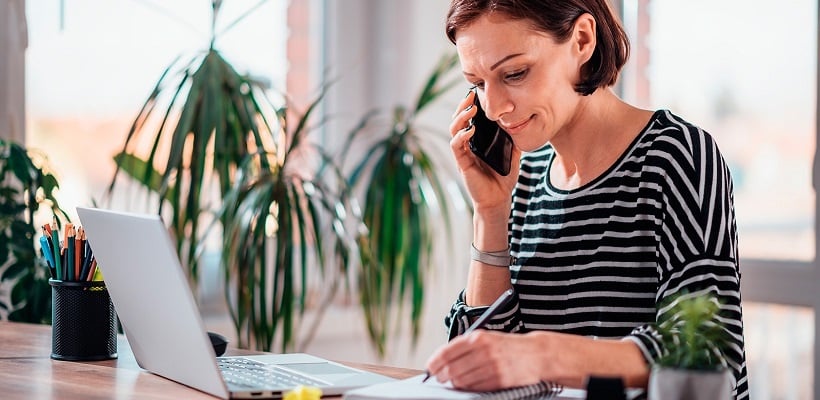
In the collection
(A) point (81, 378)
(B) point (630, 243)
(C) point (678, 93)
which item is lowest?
(A) point (81, 378)

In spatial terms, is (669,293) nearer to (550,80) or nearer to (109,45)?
(550,80)

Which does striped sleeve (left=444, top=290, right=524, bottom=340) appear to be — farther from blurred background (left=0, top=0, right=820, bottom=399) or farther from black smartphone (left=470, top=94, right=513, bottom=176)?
blurred background (left=0, top=0, right=820, bottom=399)

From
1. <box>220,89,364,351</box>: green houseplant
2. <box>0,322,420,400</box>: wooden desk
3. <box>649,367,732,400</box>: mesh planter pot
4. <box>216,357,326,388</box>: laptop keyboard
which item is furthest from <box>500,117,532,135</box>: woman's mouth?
<box>220,89,364,351</box>: green houseplant

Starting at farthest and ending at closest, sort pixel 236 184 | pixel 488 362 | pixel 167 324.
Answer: pixel 236 184
pixel 167 324
pixel 488 362

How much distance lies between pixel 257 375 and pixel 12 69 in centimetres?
159

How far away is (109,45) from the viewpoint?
9.98ft

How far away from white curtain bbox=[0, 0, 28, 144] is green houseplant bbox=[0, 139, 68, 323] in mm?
241

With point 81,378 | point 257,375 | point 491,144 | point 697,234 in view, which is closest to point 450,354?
point 257,375

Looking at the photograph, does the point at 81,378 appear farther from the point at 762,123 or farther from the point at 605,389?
the point at 762,123

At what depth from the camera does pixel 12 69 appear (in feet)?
8.66

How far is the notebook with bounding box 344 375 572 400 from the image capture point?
46.4 inches

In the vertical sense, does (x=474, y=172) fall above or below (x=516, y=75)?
below

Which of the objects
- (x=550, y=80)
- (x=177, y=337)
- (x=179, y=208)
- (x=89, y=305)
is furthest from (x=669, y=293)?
(x=179, y=208)

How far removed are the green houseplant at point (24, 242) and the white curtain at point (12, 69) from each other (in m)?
0.24
